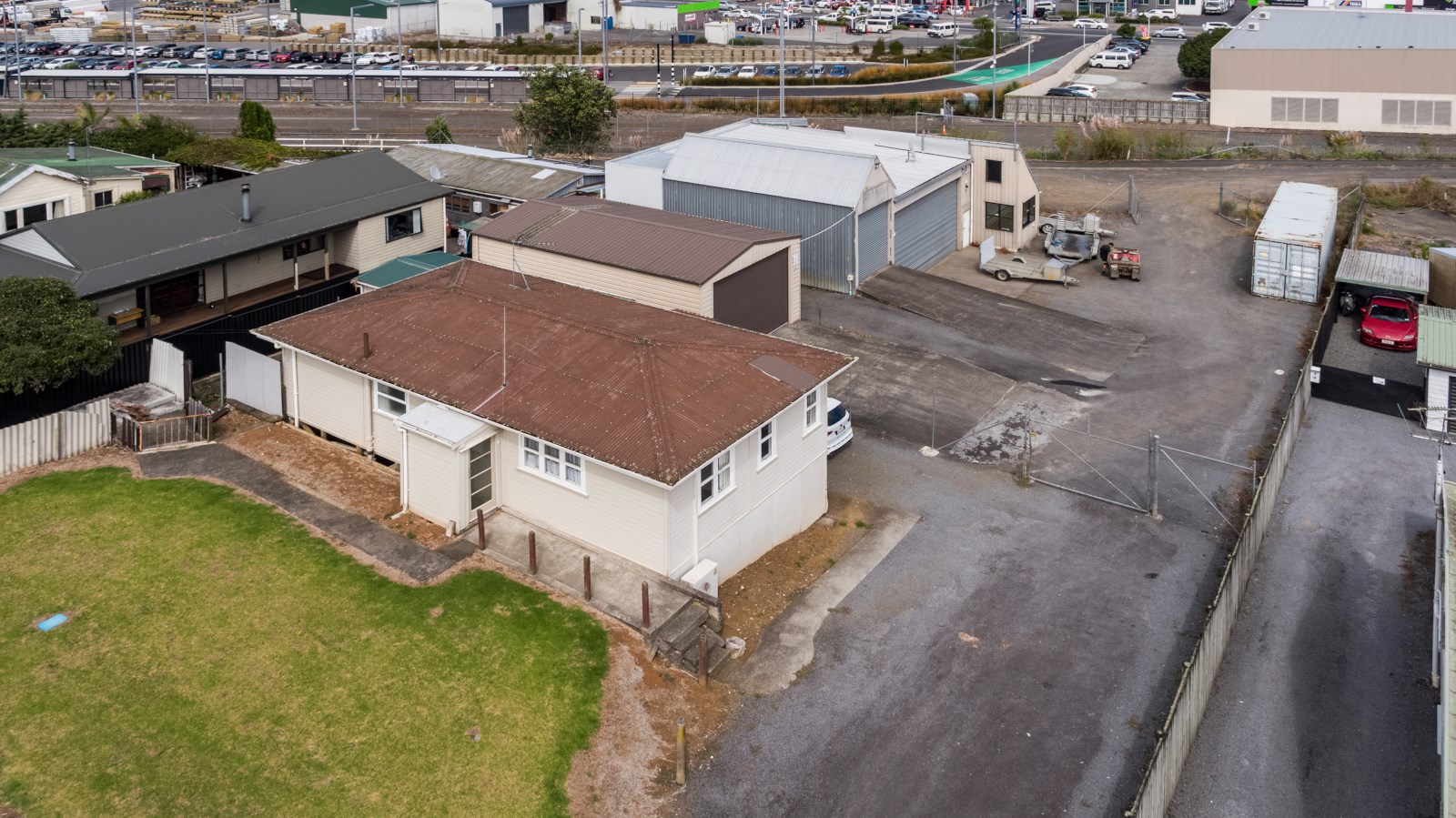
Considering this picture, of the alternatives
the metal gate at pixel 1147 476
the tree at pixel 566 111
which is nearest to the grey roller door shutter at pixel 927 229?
the metal gate at pixel 1147 476

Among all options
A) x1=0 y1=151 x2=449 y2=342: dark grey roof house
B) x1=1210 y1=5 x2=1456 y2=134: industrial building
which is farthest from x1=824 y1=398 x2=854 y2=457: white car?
x1=1210 y1=5 x2=1456 y2=134: industrial building

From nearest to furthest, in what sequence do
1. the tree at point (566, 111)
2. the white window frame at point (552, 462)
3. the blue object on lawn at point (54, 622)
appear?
the blue object on lawn at point (54, 622) < the white window frame at point (552, 462) < the tree at point (566, 111)

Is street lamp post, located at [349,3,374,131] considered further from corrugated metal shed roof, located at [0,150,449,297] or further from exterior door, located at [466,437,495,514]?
exterior door, located at [466,437,495,514]


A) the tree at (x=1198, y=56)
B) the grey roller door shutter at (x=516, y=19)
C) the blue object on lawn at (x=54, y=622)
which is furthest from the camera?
the grey roller door shutter at (x=516, y=19)

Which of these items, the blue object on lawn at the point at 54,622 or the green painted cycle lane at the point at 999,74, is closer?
the blue object on lawn at the point at 54,622

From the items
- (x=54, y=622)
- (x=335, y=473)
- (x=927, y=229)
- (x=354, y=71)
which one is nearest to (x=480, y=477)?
(x=335, y=473)

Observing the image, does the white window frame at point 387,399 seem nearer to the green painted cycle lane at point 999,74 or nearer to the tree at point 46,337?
the tree at point 46,337

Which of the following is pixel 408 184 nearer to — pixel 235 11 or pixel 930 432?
pixel 930 432

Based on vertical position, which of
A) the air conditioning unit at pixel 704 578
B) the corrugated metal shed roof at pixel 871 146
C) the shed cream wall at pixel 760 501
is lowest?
the air conditioning unit at pixel 704 578
